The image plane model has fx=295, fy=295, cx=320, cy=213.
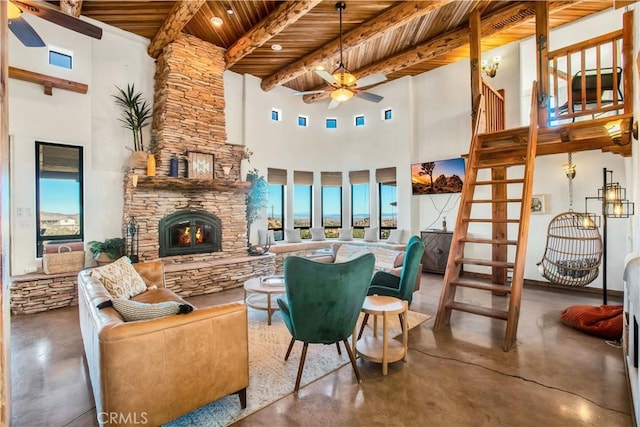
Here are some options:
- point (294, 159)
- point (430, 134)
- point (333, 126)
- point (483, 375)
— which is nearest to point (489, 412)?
point (483, 375)

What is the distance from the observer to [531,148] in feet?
11.3

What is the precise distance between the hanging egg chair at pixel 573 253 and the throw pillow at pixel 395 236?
3.02 meters

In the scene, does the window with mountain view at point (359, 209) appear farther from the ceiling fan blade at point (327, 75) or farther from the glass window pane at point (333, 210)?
the ceiling fan blade at point (327, 75)

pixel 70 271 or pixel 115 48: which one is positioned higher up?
pixel 115 48

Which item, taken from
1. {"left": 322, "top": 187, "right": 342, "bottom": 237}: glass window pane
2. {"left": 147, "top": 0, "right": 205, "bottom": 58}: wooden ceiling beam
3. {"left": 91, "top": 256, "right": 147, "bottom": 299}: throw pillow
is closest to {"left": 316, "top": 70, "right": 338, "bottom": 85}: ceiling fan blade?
{"left": 147, "top": 0, "right": 205, "bottom": 58}: wooden ceiling beam

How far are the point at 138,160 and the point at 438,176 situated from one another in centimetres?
637

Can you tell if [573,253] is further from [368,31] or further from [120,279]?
[120,279]

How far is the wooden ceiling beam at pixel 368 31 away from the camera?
444 centimetres

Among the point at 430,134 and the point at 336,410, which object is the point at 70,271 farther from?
the point at 430,134

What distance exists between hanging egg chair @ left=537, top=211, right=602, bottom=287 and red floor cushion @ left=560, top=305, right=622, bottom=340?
25.3 inches

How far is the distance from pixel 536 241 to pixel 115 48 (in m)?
8.81

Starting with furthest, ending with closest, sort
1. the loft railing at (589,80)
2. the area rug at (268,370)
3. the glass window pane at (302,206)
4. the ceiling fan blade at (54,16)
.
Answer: the glass window pane at (302,206) < the loft railing at (589,80) < the ceiling fan blade at (54,16) < the area rug at (268,370)

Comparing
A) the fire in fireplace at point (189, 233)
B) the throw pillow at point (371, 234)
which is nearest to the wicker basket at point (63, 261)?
the fire in fireplace at point (189, 233)

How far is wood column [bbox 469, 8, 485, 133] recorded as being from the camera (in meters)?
4.34
